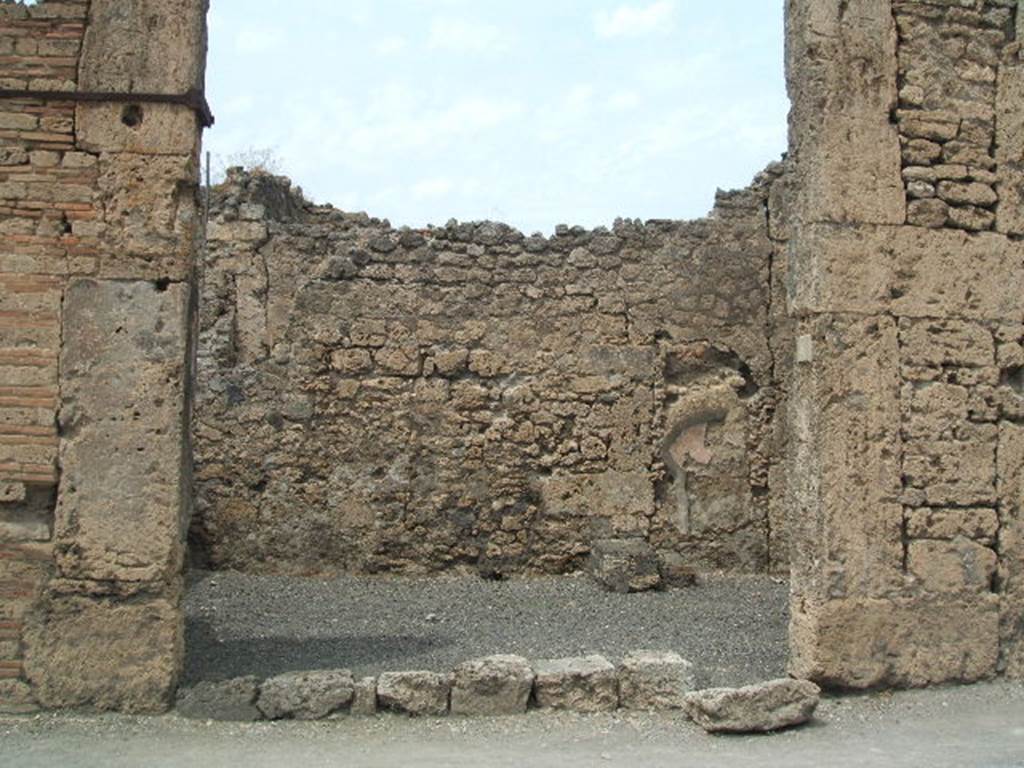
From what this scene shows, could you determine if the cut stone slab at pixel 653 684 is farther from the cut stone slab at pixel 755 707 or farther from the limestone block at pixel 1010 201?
the limestone block at pixel 1010 201

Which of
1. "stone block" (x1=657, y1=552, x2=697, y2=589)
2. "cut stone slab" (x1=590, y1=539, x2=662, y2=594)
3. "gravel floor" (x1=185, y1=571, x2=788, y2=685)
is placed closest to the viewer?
"gravel floor" (x1=185, y1=571, x2=788, y2=685)

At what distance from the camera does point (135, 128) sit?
555cm

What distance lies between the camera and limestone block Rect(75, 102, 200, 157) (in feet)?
18.1

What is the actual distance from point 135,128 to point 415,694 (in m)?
3.36

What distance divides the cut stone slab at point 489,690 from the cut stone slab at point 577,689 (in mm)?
91

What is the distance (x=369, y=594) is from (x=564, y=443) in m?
2.42

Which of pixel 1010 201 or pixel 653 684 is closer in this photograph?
pixel 653 684

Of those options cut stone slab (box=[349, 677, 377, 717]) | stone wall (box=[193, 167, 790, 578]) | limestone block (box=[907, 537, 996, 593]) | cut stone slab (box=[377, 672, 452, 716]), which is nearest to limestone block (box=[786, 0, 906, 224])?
limestone block (box=[907, 537, 996, 593])

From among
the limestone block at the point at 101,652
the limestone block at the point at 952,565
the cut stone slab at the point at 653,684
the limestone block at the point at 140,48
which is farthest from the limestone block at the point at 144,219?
the limestone block at the point at 952,565

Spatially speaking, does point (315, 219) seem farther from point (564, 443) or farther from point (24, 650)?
point (24, 650)

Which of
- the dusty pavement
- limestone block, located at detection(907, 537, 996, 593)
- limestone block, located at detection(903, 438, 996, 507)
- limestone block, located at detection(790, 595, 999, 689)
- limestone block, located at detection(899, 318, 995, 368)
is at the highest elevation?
limestone block, located at detection(899, 318, 995, 368)

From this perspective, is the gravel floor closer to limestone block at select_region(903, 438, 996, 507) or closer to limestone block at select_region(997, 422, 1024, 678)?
limestone block at select_region(997, 422, 1024, 678)

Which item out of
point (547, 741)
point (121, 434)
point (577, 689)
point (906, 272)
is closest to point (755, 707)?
point (577, 689)

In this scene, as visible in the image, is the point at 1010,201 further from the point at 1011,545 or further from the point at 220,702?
the point at 220,702
